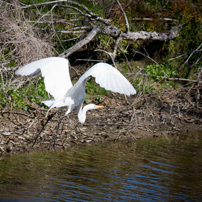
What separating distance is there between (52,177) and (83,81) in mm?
1537

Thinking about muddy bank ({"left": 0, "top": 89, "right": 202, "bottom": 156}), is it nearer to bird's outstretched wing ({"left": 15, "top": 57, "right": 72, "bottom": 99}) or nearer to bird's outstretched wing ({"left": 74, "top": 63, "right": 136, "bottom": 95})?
bird's outstretched wing ({"left": 15, "top": 57, "right": 72, "bottom": 99})

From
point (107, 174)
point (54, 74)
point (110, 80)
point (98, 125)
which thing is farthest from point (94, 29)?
point (107, 174)

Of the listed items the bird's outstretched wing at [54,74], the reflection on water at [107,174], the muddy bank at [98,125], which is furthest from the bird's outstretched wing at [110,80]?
the muddy bank at [98,125]

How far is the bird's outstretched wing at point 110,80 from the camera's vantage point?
426cm

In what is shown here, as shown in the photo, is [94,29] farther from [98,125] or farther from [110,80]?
[110,80]

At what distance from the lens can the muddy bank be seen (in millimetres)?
5926

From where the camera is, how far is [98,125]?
7141mm

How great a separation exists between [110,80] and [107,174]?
1336mm

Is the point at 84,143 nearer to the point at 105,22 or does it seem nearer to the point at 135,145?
the point at 135,145

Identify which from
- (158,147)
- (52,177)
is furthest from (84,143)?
(52,177)

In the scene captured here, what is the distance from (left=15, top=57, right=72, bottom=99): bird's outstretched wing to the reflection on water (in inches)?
42.9

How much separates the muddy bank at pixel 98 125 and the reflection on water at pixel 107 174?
435 millimetres

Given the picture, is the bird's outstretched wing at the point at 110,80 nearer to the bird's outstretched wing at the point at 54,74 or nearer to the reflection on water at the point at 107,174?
the bird's outstretched wing at the point at 54,74

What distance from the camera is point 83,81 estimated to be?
5020 millimetres
